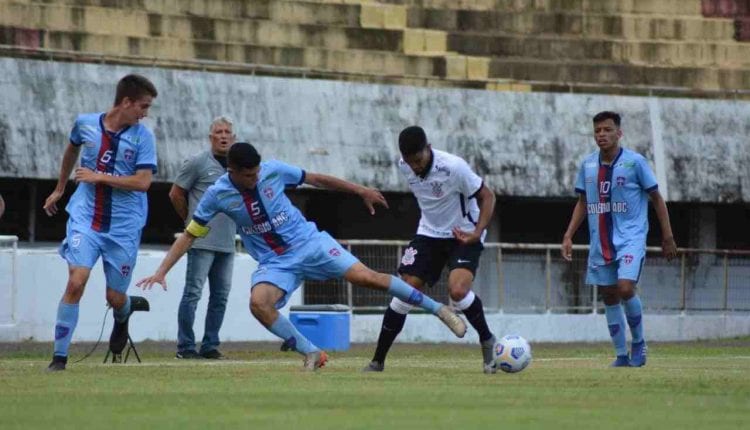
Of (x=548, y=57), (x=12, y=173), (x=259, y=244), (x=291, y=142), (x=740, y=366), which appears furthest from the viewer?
(x=548, y=57)

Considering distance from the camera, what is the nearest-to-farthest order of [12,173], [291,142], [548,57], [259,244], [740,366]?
1. [259,244]
2. [740,366]
3. [12,173]
4. [291,142]
5. [548,57]

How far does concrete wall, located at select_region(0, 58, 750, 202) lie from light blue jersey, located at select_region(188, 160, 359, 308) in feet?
47.1

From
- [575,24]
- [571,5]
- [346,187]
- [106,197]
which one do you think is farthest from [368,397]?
[571,5]

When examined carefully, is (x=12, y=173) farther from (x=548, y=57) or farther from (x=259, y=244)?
(x=259, y=244)

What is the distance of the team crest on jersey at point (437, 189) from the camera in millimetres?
13547

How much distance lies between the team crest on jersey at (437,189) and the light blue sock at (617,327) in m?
2.55

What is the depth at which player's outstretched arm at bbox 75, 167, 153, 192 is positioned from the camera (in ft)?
43.1

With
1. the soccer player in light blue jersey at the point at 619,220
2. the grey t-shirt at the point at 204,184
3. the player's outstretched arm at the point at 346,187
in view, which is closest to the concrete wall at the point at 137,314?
the grey t-shirt at the point at 204,184

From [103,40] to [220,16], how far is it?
7.11ft

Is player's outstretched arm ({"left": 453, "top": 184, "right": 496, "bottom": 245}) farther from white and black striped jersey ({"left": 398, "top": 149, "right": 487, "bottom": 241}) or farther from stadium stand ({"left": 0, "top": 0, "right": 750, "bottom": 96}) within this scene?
stadium stand ({"left": 0, "top": 0, "right": 750, "bottom": 96})

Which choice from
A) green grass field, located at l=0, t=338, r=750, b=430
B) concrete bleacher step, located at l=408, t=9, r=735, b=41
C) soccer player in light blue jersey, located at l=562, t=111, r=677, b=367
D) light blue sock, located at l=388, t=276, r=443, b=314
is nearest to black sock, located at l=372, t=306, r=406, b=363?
green grass field, located at l=0, t=338, r=750, b=430

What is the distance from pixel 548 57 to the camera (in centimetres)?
3209

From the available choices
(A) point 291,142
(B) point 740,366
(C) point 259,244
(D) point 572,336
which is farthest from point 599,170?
(A) point 291,142

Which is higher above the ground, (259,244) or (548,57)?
(548,57)
